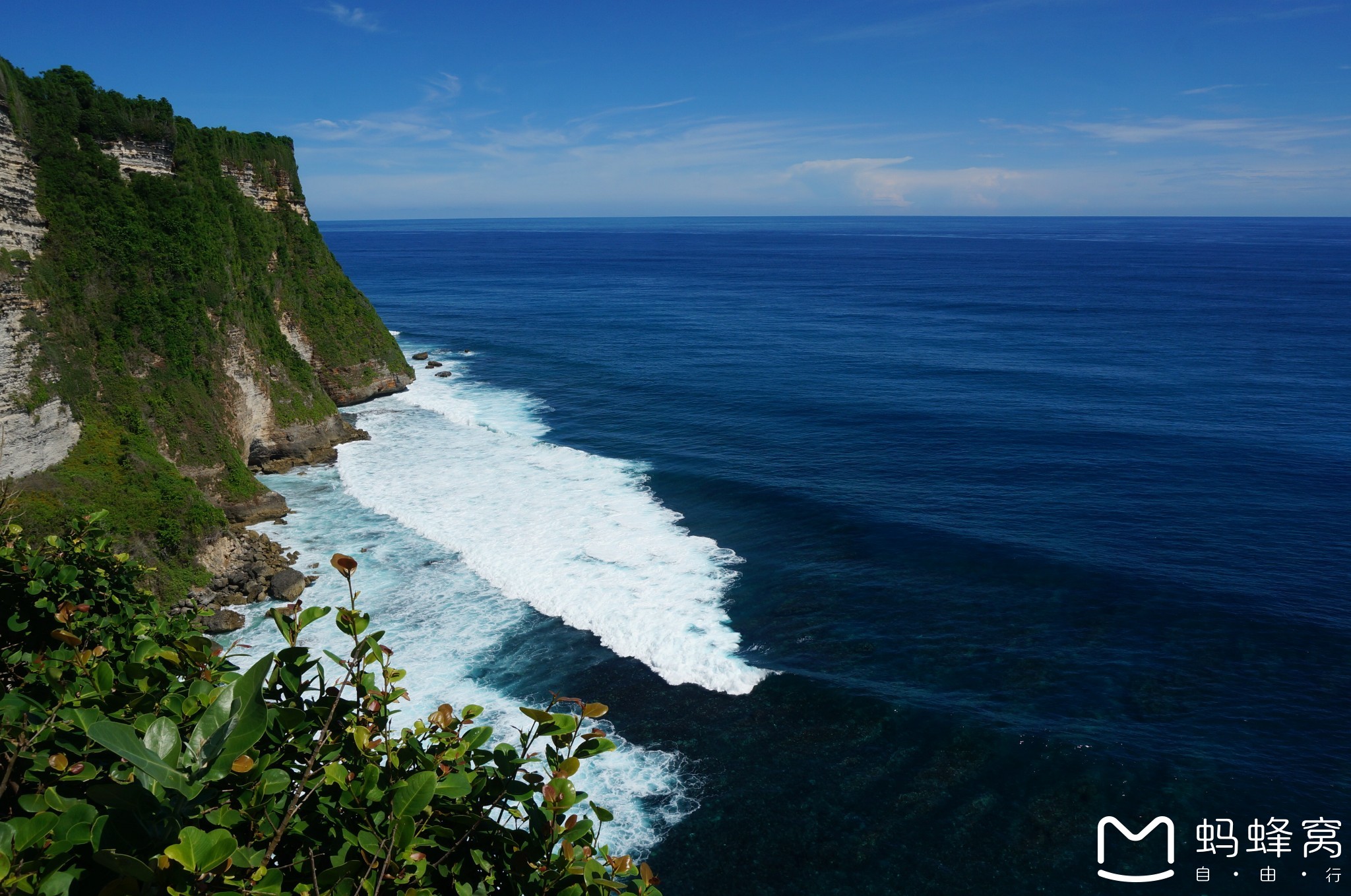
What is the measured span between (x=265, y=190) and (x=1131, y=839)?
60226mm

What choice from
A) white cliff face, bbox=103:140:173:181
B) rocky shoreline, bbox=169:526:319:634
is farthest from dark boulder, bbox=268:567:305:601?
white cliff face, bbox=103:140:173:181

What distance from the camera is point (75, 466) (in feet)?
97.6

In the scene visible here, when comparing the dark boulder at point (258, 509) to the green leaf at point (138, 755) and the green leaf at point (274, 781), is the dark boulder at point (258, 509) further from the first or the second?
the green leaf at point (138, 755)

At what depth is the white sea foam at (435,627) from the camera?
21484 mm

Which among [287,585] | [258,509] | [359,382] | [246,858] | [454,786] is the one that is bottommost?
[287,585]

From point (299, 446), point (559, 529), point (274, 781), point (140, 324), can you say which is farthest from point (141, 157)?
point (274, 781)

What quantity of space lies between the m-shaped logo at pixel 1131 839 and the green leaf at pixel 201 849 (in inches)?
826

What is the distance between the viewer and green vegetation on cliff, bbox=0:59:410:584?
30031 millimetres

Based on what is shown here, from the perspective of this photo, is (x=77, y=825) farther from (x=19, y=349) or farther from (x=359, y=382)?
(x=359, y=382)

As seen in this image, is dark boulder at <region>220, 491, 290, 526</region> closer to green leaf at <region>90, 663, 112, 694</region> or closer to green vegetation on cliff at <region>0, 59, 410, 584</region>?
green vegetation on cliff at <region>0, 59, 410, 584</region>

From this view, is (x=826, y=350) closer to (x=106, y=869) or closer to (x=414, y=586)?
(x=414, y=586)

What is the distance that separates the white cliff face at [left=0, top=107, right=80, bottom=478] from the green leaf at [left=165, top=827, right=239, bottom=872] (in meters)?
30.8

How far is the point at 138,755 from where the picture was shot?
3.64 m

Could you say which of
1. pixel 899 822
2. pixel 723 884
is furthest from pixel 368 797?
pixel 899 822
